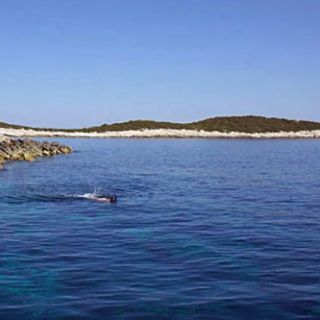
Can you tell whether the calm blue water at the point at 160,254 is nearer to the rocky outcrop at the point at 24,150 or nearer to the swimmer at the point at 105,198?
the swimmer at the point at 105,198

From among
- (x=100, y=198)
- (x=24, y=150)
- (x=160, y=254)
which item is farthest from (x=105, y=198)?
(x=24, y=150)

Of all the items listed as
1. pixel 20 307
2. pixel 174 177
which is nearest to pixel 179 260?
pixel 20 307

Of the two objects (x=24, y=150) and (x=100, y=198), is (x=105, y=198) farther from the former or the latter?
(x=24, y=150)

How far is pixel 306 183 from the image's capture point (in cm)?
4719

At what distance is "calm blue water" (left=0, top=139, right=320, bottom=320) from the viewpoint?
14484 millimetres

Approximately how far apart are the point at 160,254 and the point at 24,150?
2279 inches

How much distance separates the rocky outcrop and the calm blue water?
100ft

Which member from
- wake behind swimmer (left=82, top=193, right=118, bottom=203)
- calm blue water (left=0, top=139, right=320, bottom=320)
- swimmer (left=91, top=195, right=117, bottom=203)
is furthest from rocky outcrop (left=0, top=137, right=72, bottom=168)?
calm blue water (left=0, top=139, right=320, bottom=320)

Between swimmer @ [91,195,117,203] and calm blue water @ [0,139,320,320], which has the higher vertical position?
swimmer @ [91,195,117,203]

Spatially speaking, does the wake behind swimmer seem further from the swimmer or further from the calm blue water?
the calm blue water

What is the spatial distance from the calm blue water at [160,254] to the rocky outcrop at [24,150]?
100 ft

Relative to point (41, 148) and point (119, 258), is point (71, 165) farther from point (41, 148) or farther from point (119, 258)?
point (119, 258)

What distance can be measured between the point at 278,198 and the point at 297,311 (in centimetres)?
2327

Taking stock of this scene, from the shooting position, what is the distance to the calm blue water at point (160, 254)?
570 inches
